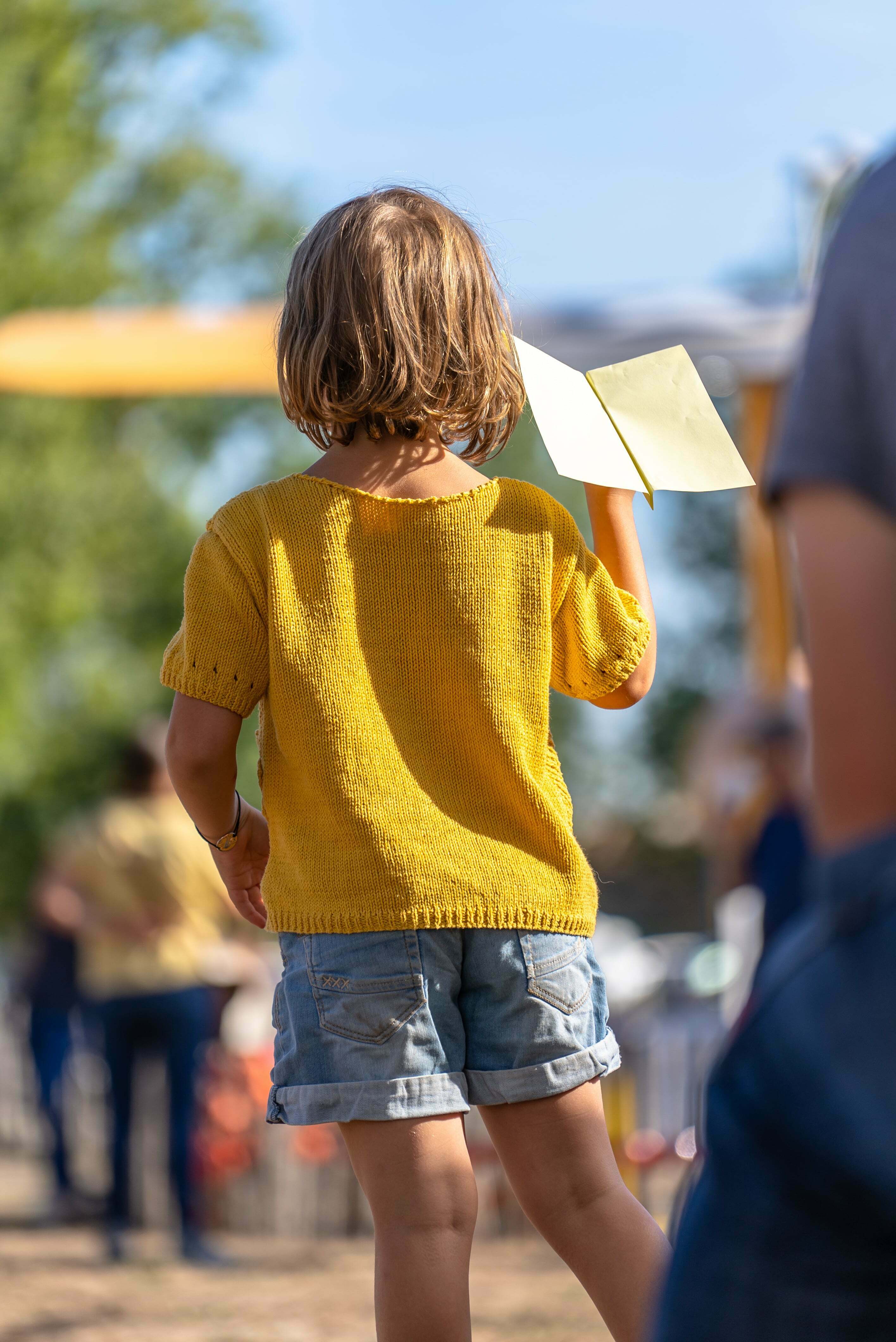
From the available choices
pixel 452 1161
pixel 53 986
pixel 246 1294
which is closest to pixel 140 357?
pixel 53 986

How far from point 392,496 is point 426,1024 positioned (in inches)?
23.0

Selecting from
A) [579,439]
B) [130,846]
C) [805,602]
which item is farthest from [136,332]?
[805,602]

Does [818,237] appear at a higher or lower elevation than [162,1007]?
higher

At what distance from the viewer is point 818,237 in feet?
16.7

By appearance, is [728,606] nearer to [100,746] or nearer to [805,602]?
[100,746]

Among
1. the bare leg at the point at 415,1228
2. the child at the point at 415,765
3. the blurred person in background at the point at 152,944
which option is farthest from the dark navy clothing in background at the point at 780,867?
the bare leg at the point at 415,1228

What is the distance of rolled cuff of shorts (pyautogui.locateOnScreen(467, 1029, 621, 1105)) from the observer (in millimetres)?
1594

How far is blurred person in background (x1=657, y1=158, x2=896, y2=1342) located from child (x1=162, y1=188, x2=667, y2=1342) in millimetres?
607

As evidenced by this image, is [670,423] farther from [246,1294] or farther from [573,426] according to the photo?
[246,1294]

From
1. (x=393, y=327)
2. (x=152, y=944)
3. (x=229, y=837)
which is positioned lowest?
(x=152, y=944)

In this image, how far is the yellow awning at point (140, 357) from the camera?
546 cm

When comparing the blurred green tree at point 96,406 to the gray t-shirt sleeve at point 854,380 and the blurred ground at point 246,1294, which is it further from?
the gray t-shirt sleeve at point 854,380

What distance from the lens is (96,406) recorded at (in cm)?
1556

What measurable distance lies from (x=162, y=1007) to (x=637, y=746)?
115 feet
